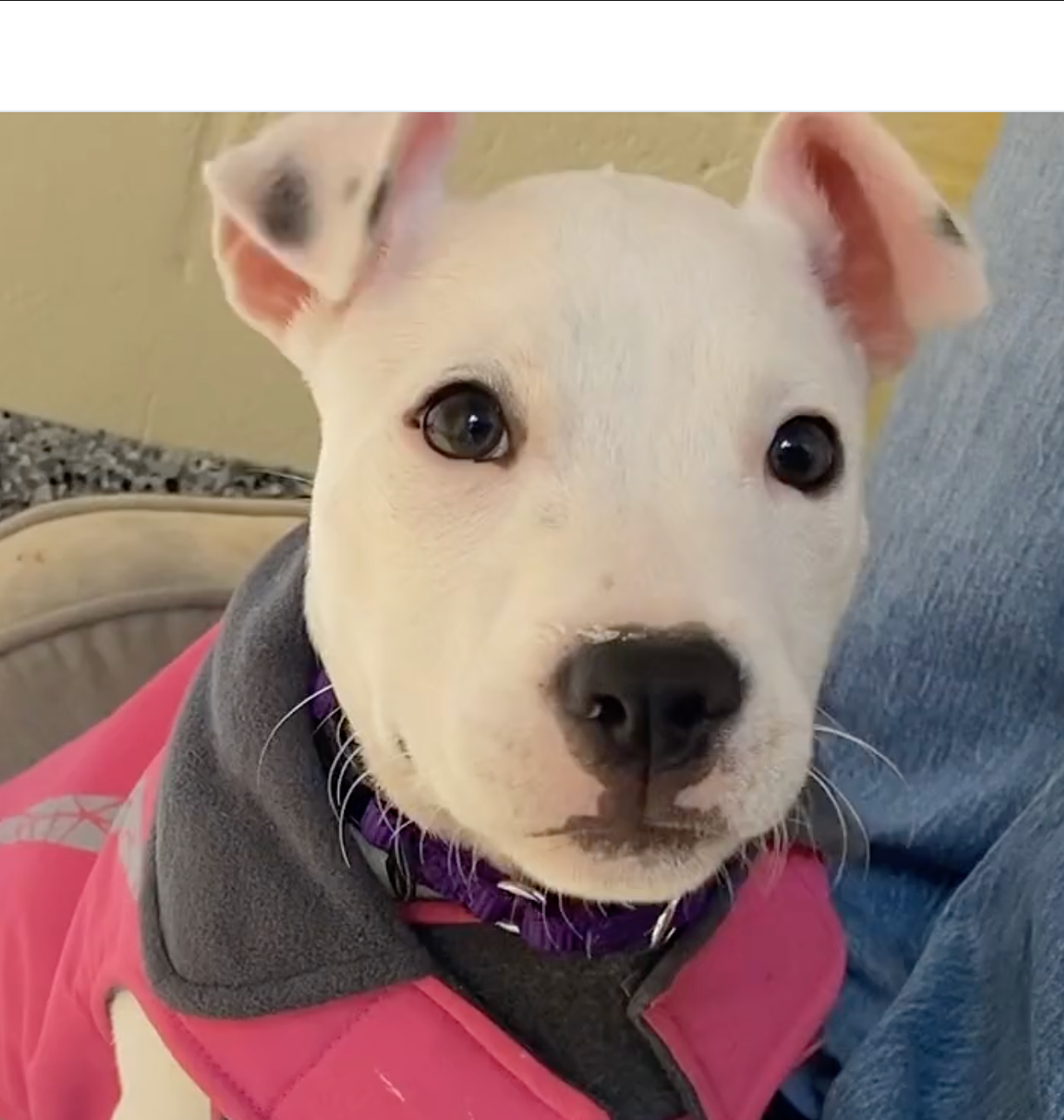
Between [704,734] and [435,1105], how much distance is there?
12.6 inches

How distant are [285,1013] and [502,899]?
14 centimetres

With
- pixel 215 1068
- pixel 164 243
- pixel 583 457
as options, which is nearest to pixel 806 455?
pixel 583 457

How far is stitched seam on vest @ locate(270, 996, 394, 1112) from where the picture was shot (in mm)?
990

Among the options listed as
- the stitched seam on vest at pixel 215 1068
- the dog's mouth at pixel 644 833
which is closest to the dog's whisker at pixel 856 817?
the dog's mouth at pixel 644 833

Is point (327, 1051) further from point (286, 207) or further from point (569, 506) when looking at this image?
point (286, 207)

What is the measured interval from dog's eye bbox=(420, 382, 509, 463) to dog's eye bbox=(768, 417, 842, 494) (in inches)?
5.7

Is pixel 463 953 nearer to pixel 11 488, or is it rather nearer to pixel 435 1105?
pixel 435 1105

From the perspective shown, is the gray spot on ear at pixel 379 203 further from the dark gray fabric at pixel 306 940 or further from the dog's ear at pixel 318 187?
the dark gray fabric at pixel 306 940

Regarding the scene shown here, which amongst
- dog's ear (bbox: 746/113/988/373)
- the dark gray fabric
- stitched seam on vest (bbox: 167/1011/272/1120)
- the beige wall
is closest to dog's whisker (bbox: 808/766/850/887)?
the dark gray fabric

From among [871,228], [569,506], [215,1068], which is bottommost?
[215,1068]

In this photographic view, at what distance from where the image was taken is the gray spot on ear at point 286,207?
92 centimetres

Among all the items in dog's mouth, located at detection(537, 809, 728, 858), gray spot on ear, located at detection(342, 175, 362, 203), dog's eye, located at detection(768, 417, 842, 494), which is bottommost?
dog's mouth, located at detection(537, 809, 728, 858)

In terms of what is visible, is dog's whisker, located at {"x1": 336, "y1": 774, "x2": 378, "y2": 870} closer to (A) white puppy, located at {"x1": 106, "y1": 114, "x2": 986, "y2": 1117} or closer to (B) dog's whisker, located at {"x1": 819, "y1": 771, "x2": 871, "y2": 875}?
(A) white puppy, located at {"x1": 106, "y1": 114, "x2": 986, "y2": 1117}

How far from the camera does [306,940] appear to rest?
3.27ft
